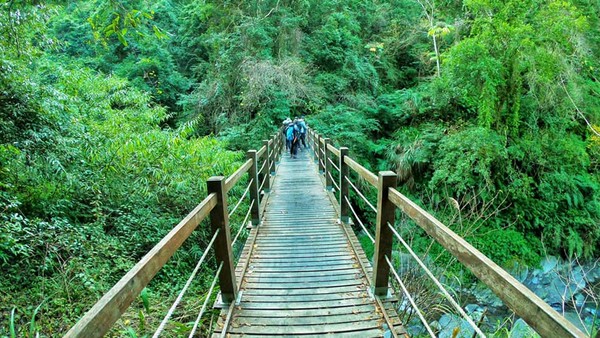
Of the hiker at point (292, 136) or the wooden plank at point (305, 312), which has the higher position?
the hiker at point (292, 136)

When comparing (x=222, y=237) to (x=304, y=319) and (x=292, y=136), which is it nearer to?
(x=304, y=319)

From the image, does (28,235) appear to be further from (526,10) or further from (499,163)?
(526,10)

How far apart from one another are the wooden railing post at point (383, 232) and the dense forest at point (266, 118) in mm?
2127

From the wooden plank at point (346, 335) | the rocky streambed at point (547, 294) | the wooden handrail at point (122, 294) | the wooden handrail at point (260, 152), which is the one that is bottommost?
the rocky streambed at point (547, 294)

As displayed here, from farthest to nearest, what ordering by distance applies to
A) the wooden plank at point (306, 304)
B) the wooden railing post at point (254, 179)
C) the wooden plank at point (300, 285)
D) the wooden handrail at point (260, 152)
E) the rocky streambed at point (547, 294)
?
the rocky streambed at point (547, 294)
the wooden handrail at point (260, 152)
the wooden railing post at point (254, 179)
the wooden plank at point (300, 285)
the wooden plank at point (306, 304)

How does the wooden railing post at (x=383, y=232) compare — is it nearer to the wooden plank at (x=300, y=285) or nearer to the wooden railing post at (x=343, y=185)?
the wooden plank at (x=300, y=285)

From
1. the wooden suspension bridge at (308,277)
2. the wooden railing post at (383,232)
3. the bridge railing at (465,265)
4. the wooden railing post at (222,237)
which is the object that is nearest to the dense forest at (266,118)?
the wooden railing post at (222,237)

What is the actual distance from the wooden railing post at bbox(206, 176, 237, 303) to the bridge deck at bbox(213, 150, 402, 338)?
0.56ft

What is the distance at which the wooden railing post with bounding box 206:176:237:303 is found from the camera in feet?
8.54

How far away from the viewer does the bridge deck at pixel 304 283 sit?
8.45 feet

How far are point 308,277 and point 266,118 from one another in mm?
11016

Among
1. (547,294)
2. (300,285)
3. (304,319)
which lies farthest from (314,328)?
(547,294)

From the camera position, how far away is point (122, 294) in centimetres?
123

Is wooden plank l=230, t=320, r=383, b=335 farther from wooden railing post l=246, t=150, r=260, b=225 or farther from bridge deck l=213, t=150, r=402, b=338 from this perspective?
wooden railing post l=246, t=150, r=260, b=225
